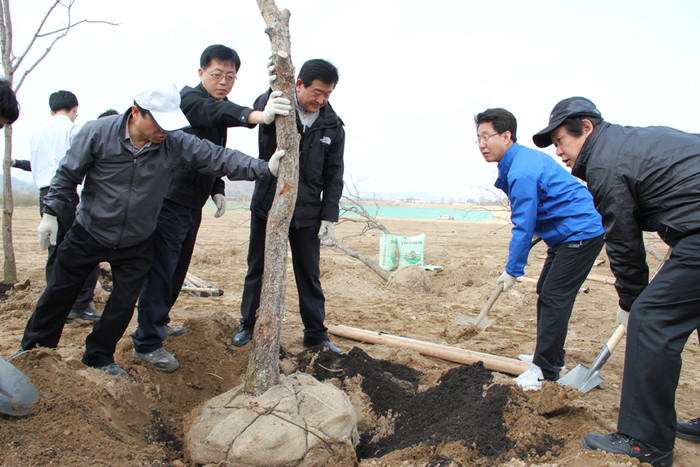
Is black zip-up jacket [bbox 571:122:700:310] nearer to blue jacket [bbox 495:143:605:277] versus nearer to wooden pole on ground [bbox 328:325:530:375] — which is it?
blue jacket [bbox 495:143:605:277]

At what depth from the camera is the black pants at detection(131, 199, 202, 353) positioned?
303 cm

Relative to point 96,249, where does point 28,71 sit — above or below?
above

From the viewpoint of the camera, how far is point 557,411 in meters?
2.42

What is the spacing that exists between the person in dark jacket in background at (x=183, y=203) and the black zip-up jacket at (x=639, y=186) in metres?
2.08

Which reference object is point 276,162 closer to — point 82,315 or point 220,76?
point 220,76

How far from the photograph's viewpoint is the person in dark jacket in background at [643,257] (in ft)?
6.50

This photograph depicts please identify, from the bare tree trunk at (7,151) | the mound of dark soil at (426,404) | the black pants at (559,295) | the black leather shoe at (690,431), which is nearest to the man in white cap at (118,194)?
the mound of dark soil at (426,404)

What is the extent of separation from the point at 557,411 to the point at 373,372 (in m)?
1.20

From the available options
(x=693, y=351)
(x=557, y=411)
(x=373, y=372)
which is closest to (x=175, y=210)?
(x=373, y=372)

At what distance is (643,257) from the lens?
221 centimetres

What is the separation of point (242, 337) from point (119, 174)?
1.61 m

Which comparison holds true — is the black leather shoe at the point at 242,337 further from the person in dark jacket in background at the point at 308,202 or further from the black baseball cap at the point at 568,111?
the black baseball cap at the point at 568,111

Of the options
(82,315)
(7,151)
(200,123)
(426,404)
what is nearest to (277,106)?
(200,123)

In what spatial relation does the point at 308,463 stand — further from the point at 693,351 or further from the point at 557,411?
the point at 693,351
